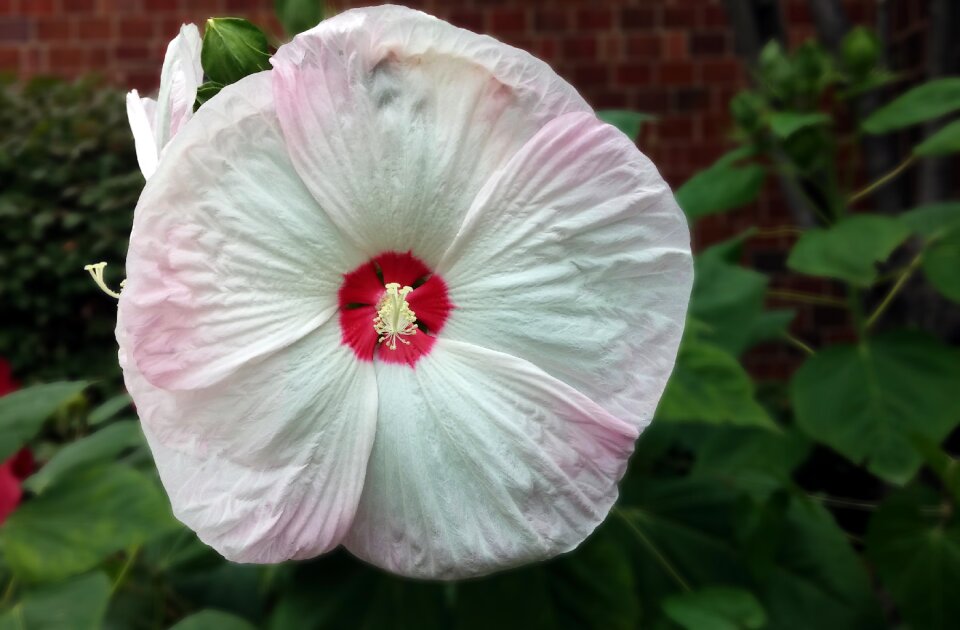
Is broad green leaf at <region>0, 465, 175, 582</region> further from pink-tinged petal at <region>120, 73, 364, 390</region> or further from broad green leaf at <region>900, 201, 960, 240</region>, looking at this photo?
broad green leaf at <region>900, 201, 960, 240</region>

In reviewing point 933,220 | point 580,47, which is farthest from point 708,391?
point 580,47

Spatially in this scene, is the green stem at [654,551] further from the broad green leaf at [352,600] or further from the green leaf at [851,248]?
the green leaf at [851,248]

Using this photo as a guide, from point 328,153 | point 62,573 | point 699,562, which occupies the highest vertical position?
point 328,153

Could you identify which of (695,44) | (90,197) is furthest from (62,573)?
(695,44)

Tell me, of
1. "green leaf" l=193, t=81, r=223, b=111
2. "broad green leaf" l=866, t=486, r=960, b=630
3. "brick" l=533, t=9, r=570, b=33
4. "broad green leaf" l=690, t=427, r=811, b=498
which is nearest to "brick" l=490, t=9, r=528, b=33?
"brick" l=533, t=9, r=570, b=33

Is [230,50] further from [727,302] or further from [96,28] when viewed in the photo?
[96,28]

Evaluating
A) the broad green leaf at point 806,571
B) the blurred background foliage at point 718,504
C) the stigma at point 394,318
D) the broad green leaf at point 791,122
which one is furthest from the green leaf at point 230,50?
the broad green leaf at point 791,122

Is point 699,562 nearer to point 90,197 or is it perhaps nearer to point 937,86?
point 937,86
